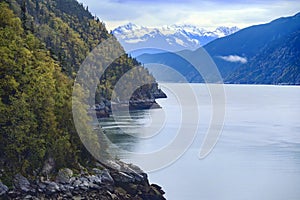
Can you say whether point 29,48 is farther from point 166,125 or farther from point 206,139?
point 166,125

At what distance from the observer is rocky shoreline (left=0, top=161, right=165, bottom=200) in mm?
28452

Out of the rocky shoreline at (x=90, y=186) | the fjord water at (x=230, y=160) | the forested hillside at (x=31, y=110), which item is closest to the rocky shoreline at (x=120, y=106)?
the fjord water at (x=230, y=160)

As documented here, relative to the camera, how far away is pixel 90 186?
29.8 meters

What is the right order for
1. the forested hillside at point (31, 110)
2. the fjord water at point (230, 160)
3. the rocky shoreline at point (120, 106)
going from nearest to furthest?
the forested hillside at point (31, 110) → the fjord water at point (230, 160) → the rocky shoreline at point (120, 106)

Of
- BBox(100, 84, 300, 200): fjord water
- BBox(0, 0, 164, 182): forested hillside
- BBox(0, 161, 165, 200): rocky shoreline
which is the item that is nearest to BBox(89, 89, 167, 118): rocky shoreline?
BBox(100, 84, 300, 200): fjord water

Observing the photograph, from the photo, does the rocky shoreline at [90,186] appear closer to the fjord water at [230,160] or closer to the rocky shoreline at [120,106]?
the fjord water at [230,160]

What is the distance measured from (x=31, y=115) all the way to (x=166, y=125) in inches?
1564

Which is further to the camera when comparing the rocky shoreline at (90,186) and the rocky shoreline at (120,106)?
the rocky shoreline at (120,106)

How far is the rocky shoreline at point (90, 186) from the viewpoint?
93.3 ft

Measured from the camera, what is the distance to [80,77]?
69.8 metres

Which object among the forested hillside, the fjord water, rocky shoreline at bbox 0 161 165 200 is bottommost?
the fjord water

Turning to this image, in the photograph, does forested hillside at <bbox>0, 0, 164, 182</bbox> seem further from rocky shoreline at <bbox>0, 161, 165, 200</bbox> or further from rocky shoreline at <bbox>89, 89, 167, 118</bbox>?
rocky shoreline at <bbox>89, 89, 167, 118</bbox>

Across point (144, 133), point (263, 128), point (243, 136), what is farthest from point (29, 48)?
point (263, 128)

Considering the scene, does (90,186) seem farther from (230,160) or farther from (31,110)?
(230,160)
